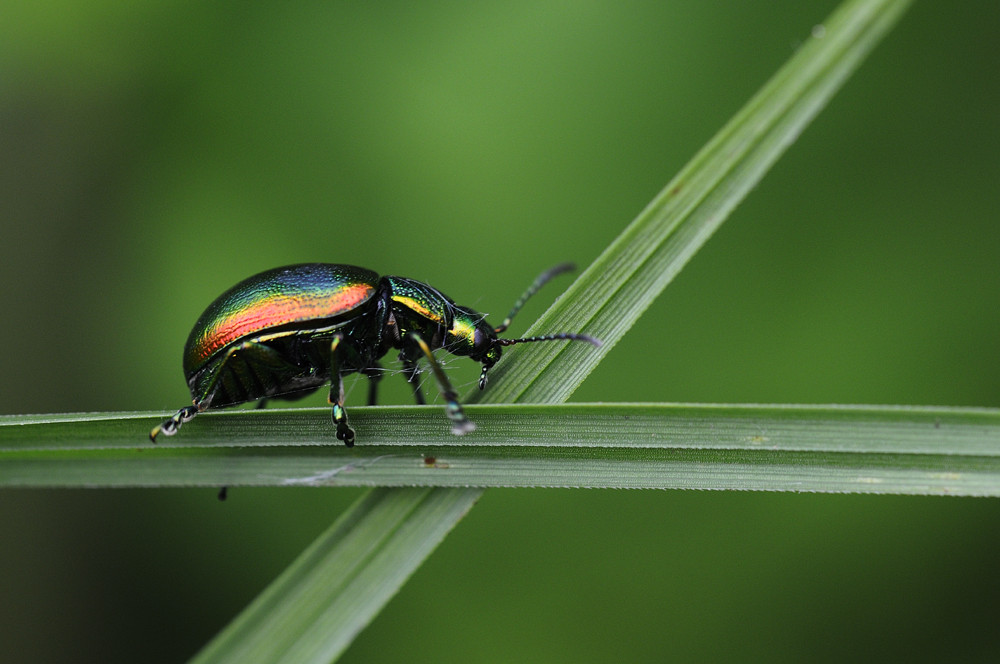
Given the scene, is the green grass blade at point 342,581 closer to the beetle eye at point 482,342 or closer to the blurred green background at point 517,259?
the beetle eye at point 482,342

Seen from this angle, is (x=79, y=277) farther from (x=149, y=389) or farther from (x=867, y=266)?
(x=867, y=266)

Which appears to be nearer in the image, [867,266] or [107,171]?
[867,266]

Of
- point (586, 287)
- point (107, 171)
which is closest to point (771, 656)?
point (586, 287)

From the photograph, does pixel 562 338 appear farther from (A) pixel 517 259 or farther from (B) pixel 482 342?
(A) pixel 517 259

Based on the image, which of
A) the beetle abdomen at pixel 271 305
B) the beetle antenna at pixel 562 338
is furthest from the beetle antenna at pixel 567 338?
the beetle abdomen at pixel 271 305

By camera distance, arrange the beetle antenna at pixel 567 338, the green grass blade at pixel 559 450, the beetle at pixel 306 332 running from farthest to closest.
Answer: the beetle at pixel 306 332 → the beetle antenna at pixel 567 338 → the green grass blade at pixel 559 450

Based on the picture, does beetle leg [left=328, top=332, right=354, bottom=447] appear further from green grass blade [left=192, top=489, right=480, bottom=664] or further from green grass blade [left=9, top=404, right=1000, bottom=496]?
green grass blade [left=192, top=489, right=480, bottom=664]
